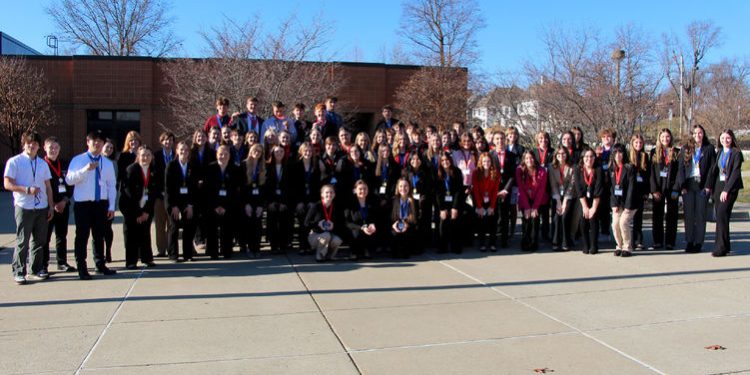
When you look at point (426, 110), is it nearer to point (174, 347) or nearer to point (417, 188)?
point (417, 188)

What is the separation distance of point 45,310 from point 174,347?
84.0 inches

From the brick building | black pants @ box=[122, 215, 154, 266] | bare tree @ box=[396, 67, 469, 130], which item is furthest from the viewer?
the brick building

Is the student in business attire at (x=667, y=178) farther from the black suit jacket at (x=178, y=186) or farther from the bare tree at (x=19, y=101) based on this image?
the bare tree at (x=19, y=101)

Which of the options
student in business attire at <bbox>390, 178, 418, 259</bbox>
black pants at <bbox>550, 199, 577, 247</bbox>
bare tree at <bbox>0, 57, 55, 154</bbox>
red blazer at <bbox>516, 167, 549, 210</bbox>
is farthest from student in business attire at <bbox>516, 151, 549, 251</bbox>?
bare tree at <bbox>0, 57, 55, 154</bbox>

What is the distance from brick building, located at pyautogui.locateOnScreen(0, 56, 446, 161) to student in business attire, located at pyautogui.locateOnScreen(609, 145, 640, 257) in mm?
17705

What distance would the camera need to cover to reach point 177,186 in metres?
9.26

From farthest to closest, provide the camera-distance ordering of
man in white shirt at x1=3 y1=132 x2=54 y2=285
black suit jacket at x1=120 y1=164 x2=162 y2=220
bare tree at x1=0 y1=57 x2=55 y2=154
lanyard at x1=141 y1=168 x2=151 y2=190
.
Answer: bare tree at x1=0 y1=57 x2=55 y2=154 < lanyard at x1=141 y1=168 x2=151 y2=190 < black suit jacket at x1=120 y1=164 x2=162 y2=220 < man in white shirt at x1=3 y1=132 x2=54 y2=285

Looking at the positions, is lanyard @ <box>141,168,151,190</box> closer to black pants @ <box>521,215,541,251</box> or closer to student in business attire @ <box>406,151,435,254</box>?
student in business attire @ <box>406,151,435,254</box>

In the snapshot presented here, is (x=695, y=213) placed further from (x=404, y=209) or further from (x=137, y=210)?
(x=137, y=210)

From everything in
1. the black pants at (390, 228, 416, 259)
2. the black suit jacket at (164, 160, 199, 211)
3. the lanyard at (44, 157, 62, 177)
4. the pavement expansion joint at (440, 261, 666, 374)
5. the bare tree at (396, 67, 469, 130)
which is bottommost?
the pavement expansion joint at (440, 261, 666, 374)

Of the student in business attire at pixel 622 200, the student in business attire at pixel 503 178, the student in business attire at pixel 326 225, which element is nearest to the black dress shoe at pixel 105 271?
the student in business attire at pixel 326 225

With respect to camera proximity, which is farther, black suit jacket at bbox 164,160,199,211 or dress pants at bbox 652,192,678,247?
dress pants at bbox 652,192,678,247

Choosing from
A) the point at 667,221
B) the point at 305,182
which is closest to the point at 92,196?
the point at 305,182

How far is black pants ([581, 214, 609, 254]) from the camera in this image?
9.93 meters
